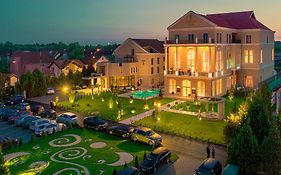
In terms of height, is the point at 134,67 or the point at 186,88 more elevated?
the point at 134,67

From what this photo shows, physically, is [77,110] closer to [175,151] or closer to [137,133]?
[137,133]

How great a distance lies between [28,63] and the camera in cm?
8375

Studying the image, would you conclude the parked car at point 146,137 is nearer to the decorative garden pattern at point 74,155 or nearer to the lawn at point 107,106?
the decorative garden pattern at point 74,155

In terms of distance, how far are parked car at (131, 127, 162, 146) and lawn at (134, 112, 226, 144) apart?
3.55m

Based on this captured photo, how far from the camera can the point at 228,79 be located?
53.7m

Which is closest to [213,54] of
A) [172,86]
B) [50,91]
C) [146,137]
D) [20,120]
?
[172,86]

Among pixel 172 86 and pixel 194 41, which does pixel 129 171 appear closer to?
pixel 172 86

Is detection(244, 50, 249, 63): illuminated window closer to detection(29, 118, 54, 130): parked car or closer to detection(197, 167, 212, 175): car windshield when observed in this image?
detection(29, 118, 54, 130): parked car

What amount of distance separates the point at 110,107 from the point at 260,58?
1250 inches

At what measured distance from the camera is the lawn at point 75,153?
23.5 metres

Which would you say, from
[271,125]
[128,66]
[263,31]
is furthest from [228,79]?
[271,125]

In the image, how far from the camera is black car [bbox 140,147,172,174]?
21906 mm

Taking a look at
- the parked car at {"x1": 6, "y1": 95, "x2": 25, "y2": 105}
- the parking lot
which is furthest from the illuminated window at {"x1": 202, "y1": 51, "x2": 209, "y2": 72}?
the parked car at {"x1": 6, "y1": 95, "x2": 25, "y2": 105}

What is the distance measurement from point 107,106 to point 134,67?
63.8ft
